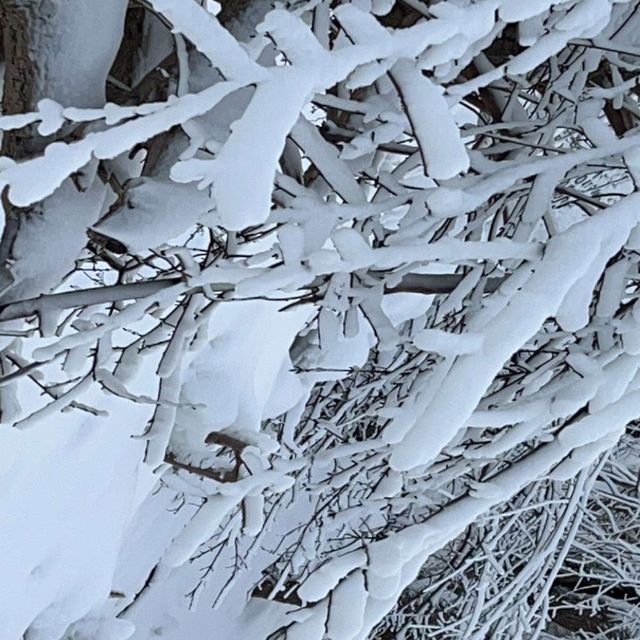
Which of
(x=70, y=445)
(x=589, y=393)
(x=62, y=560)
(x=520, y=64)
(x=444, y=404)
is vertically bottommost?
(x=62, y=560)

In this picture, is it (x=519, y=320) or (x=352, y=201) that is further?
(x=352, y=201)

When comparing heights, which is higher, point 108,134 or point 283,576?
point 108,134

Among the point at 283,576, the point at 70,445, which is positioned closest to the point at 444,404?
the point at 70,445

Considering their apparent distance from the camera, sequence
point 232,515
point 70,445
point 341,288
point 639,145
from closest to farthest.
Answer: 1. point 639,145
2. point 341,288
3. point 70,445
4. point 232,515

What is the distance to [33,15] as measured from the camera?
85 centimetres

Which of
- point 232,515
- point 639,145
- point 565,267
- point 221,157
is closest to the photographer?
point 221,157

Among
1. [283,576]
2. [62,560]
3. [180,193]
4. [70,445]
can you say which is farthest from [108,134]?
[283,576]

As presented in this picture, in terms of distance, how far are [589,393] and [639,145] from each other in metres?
0.26

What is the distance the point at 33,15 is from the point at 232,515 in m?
2.13

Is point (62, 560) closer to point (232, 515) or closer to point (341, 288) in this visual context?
point (232, 515)

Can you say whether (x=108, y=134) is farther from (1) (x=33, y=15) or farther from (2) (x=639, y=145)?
(2) (x=639, y=145)

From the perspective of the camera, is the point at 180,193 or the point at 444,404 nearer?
the point at 444,404

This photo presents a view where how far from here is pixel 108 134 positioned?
1.84 feet

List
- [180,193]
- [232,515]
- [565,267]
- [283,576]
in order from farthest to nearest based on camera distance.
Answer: [283,576] < [232,515] < [180,193] < [565,267]
